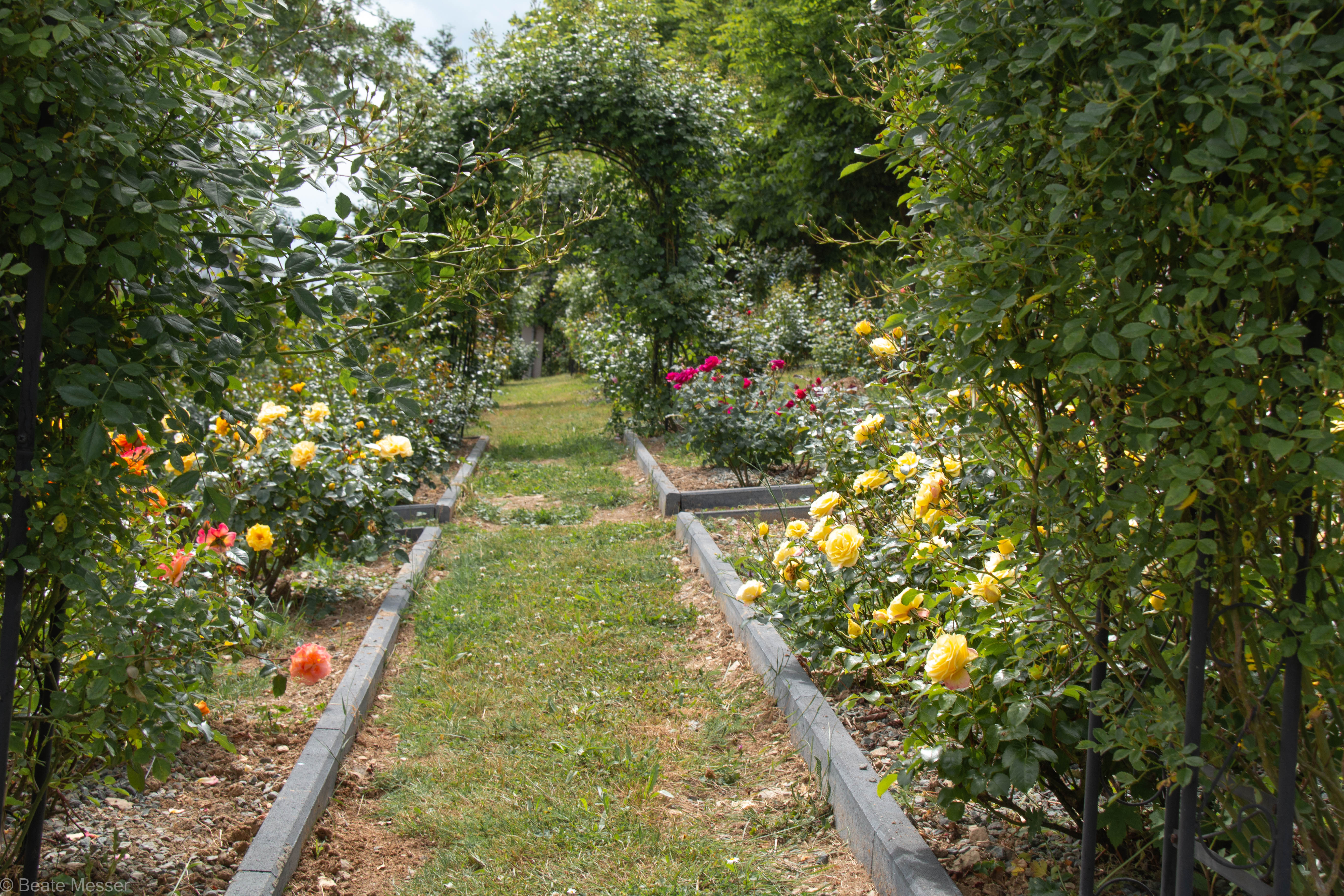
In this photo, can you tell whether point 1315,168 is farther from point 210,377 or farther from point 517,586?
point 517,586

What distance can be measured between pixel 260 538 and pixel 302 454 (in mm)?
826

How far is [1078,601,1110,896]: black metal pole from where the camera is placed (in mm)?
1830

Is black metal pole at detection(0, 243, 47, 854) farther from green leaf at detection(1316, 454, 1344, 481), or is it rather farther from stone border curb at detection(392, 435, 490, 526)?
stone border curb at detection(392, 435, 490, 526)

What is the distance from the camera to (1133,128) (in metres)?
1.38

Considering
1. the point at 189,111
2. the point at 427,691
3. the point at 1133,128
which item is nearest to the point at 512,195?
the point at 427,691

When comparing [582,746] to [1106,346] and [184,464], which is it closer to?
[184,464]

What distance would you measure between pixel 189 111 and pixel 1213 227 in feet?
5.97

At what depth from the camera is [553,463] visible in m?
9.89

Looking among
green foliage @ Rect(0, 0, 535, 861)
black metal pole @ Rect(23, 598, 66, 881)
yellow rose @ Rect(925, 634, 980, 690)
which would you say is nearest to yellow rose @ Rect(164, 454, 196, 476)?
green foliage @ Rect(0, 0, 535, 861)

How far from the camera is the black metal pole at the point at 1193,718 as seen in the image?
1.47 m

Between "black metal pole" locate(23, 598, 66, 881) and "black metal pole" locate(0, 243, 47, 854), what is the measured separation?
0.16 metres

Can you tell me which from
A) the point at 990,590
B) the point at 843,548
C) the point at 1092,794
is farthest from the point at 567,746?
the point at 1092,794

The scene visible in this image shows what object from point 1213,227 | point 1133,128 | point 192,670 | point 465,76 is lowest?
point 192,670

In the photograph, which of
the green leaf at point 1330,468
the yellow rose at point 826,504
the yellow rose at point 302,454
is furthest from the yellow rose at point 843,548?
the yellow rose at point 302,454
